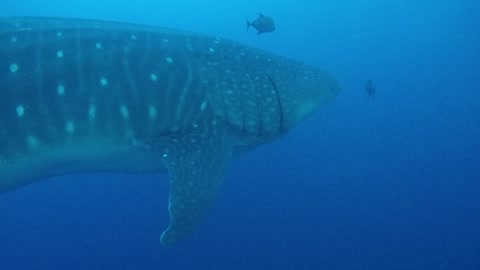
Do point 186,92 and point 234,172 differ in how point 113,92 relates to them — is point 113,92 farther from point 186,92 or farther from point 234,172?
point 234,172

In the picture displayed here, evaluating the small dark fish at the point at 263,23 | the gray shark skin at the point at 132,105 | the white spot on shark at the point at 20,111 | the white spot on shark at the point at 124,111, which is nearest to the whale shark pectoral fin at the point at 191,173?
the gray shark skin at the point at 132,105

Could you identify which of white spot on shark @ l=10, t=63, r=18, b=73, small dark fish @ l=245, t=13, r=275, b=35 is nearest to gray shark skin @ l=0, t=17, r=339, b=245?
white spot on shark @ l=10, t=63, r=18, b=73

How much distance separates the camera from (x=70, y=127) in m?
3.32

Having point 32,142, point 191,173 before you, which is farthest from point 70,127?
point 191,173

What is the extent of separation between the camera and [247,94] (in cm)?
389

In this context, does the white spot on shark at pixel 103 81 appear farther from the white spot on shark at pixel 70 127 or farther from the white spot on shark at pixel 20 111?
the white spot on shark at pixel 20 111

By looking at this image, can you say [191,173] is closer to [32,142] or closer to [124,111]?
[124,111]

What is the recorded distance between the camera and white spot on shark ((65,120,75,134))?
3311mm

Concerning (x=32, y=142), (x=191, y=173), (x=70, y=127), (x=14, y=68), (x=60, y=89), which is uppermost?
(x=14, y=68)

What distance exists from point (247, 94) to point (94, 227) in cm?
564

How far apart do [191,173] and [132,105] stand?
760 mm

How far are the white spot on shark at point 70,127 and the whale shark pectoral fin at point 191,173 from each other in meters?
0.72

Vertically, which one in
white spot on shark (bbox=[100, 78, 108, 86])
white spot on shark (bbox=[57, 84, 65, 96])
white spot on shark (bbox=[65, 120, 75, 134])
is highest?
white spot on shark (bbox=[100, 78, 108, 86])

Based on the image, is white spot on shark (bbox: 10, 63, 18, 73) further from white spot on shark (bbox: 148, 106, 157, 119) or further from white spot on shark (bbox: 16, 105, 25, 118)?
white spot on shark (bbox: 148, 106, 157, 119)
